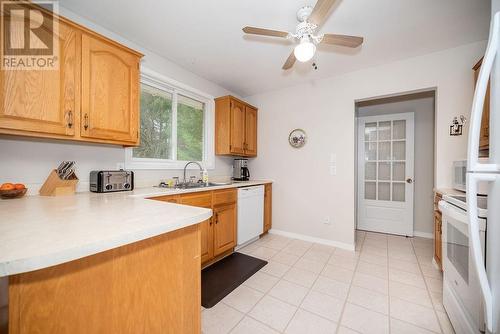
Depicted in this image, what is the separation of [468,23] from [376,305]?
2653mm

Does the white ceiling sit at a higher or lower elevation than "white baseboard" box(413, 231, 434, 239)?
higher

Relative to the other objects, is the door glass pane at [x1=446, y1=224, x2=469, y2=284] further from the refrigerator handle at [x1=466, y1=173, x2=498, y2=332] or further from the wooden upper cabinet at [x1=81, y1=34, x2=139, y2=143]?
the wooden upper cabinet at [x1=81, y1=34, x2=139, y2=143]

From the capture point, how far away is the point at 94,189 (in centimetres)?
171

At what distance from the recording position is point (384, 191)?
11.6ft

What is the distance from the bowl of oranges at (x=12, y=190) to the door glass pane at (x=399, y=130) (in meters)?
4.63

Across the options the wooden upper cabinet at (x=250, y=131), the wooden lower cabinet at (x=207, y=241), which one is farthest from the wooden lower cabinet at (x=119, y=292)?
the wooden upper cabinet at (x=250, y=131)

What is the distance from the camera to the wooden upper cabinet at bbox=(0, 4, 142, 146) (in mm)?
1237

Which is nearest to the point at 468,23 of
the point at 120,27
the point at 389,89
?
the point at 389,89

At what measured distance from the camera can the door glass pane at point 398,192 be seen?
11.1ft

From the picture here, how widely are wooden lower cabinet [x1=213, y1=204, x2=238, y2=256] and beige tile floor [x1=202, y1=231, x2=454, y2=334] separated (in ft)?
1.33

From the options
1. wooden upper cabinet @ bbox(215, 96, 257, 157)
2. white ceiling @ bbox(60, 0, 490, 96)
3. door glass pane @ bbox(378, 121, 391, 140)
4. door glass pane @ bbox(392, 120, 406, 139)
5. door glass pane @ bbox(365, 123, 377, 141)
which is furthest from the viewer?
door glass pane @ bbox(365, 123, 377, 141)

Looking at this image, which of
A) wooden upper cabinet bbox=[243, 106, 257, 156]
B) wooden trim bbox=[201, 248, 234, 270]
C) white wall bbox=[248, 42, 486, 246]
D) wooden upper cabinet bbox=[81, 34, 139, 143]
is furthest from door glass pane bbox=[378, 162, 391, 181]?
wooden upper cabinet bbox=[81, 34, 139, 143]

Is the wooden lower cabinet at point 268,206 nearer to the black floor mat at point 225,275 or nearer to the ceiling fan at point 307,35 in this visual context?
the black floor mat at point 225,275

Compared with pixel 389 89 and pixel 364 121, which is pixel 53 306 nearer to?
pixel 389 89
